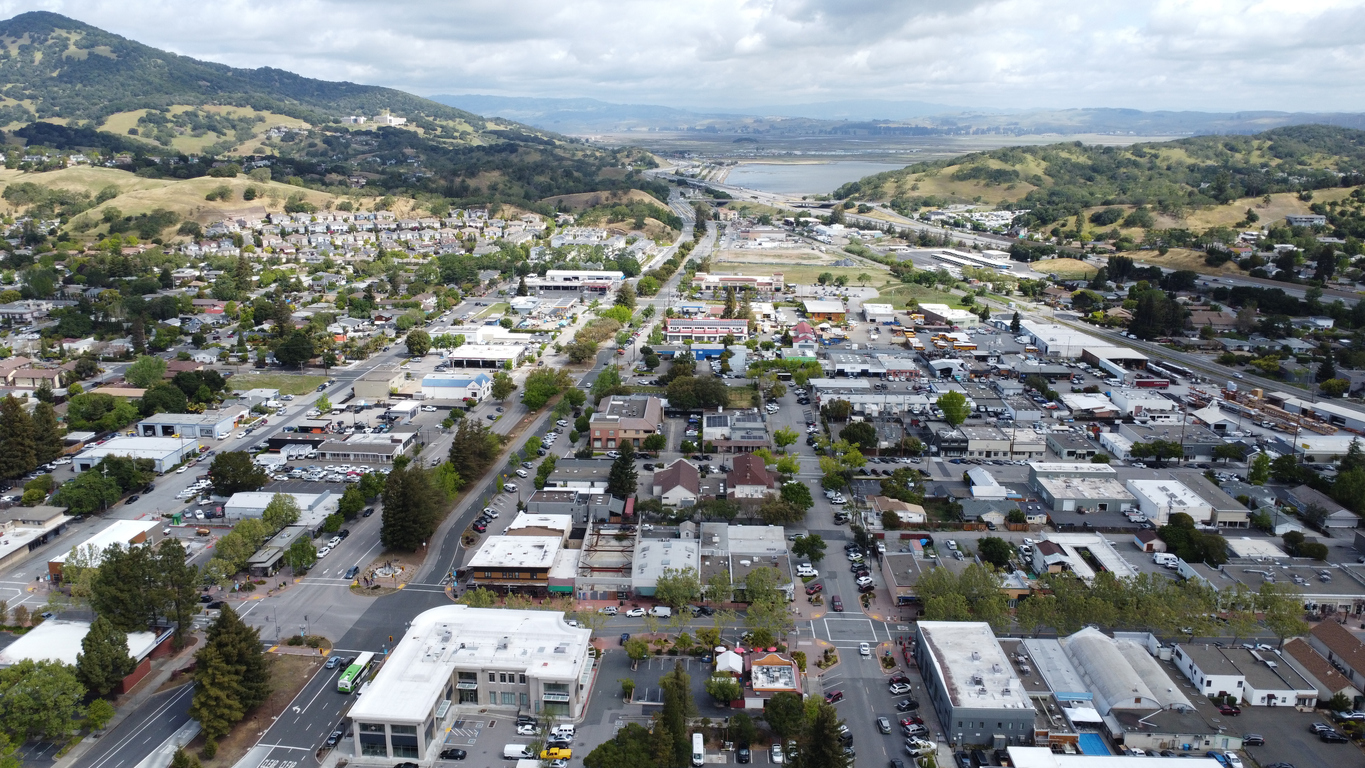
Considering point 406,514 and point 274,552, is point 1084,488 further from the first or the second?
point 274,552

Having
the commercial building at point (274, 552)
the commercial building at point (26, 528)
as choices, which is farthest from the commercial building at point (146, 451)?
the commercial building at point (274, 552)

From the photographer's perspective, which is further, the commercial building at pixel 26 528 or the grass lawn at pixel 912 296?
the grass lawn at pixel 912 296

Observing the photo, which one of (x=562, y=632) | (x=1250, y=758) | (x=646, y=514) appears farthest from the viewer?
(x=646, y=514)

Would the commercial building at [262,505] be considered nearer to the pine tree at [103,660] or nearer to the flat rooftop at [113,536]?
the flat rooftop at [113,536]

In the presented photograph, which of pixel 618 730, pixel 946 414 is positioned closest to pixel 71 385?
pixel 618 730

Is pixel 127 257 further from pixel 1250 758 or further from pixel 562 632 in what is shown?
pixel 1250 758
